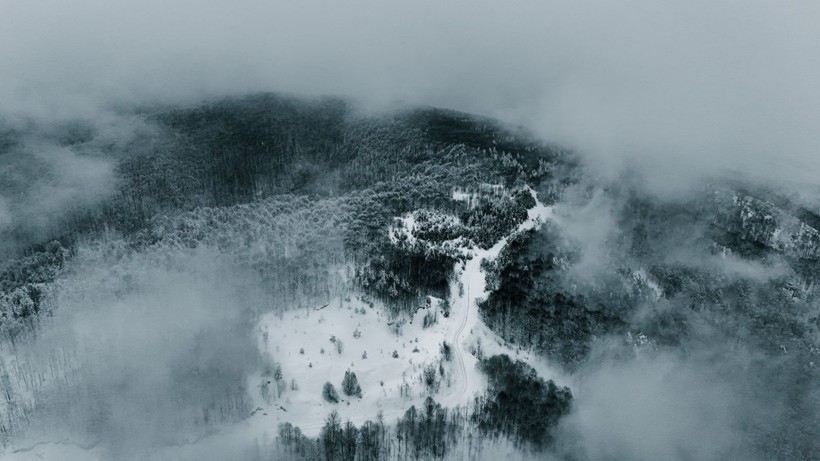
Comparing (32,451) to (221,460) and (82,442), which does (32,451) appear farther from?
(221,460)

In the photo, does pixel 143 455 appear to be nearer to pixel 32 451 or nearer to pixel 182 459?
pixel 182 459

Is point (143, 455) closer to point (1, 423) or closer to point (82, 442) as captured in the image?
point (82, 442)

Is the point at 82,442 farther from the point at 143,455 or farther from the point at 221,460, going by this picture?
the point at 221,460

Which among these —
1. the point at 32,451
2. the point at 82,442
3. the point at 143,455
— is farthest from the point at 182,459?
the point at 32,451

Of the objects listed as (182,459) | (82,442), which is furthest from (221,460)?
(82,442)

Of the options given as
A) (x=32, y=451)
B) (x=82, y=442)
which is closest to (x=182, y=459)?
(x=82, y=442)
